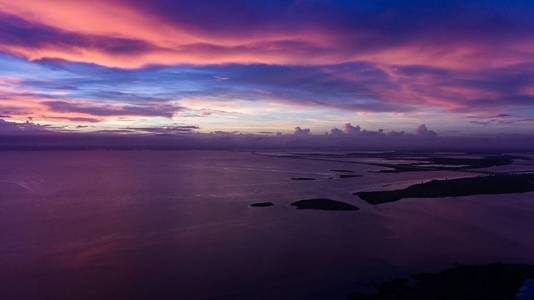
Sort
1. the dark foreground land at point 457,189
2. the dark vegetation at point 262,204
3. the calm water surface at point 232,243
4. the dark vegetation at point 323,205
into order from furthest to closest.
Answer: the dark foreground land at point 457,189
the dark vegetation at point 262,204
the dark vegetation at point 323,205
the calm water surface at point 232,243

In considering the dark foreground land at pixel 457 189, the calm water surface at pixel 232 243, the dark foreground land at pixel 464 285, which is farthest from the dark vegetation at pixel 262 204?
the dark foreground land at pixel 464 285

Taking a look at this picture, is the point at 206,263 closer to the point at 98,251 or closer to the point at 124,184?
the point at 98,251

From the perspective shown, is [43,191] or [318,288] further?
[43,191]

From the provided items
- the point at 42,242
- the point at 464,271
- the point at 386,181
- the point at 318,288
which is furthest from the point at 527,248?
the point at 386,181

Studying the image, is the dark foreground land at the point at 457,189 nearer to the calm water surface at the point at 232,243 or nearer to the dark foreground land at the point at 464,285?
the calm water surface at the point at 232,243

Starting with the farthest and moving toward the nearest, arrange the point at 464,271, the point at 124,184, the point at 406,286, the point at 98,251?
the point at 124,184, the point at 98,251, the point at 464,271, the point at 406,286

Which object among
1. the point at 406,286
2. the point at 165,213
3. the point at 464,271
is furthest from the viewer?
the point at 165,213

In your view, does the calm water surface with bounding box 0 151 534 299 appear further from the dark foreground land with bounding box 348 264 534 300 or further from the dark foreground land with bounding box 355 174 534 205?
the dark foreground land with bounding box 355 174 534 205
